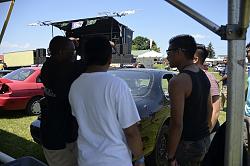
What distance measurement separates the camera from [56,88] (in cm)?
248

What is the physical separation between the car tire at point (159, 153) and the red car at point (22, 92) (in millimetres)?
4367

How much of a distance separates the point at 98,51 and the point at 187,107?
2.75 feet

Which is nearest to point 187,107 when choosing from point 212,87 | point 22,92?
point 212,87

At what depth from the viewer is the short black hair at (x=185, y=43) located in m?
2.40

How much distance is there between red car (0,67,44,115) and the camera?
8102 millimetres

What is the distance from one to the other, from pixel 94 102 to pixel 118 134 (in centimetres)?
25

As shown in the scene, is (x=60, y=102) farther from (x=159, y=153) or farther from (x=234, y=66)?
(x=159, y=153)

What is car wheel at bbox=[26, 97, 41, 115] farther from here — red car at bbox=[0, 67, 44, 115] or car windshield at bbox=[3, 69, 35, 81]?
car windshield at bbox=[3, 69, 35, 81]

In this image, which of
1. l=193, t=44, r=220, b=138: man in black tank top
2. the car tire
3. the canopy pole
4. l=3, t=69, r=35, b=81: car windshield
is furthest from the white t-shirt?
l=3, t=69, r=35, b=81: car windshield

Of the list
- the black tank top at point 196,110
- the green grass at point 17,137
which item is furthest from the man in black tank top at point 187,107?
the green grass at point 17,137

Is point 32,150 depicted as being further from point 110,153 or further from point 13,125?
point 110,153

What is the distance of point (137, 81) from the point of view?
5109mm

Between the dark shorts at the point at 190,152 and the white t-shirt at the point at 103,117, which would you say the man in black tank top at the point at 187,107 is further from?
the white t-shirt at the point at 103,117

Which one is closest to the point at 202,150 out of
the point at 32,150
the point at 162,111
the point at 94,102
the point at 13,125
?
the point at 94,102
